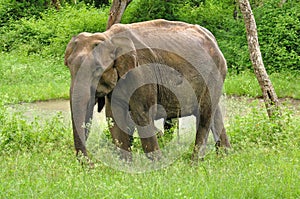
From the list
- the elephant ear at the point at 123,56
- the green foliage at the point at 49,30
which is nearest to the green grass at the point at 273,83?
the green foliage at the point at 49,30

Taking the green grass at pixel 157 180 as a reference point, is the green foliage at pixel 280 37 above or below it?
below

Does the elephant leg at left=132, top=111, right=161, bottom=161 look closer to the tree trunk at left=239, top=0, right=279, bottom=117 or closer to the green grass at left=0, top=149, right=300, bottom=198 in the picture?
the green grass at left=0, top=149, right=300, bottom=198

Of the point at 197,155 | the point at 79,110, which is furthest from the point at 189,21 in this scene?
the point at 79,110

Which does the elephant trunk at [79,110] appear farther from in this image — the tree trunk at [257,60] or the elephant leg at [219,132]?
the tree trunk at [257,60]

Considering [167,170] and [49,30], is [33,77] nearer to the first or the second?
[49,30]

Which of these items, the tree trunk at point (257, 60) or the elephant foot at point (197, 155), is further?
the tree trunk at point (257, 60)

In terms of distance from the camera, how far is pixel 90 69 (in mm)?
5957

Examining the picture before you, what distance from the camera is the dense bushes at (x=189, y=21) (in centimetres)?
1522

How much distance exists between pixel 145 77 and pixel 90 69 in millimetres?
750

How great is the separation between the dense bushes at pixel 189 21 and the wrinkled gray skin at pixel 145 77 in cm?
775

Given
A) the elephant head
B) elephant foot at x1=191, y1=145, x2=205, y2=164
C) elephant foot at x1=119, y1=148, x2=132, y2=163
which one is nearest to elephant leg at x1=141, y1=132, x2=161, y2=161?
elephant foot at x1=119, y1=148, x2=132, y2=163

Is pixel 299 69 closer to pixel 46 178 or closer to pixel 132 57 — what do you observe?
pixel 132 57

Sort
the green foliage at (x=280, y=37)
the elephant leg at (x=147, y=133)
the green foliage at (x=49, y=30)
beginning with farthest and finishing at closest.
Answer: the green foliage at (x=49, y=30)
the green foliage at (x=280, y=37)
the elephant leg at (x=147, y=133)

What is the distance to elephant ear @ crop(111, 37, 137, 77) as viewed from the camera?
6.27 meters
